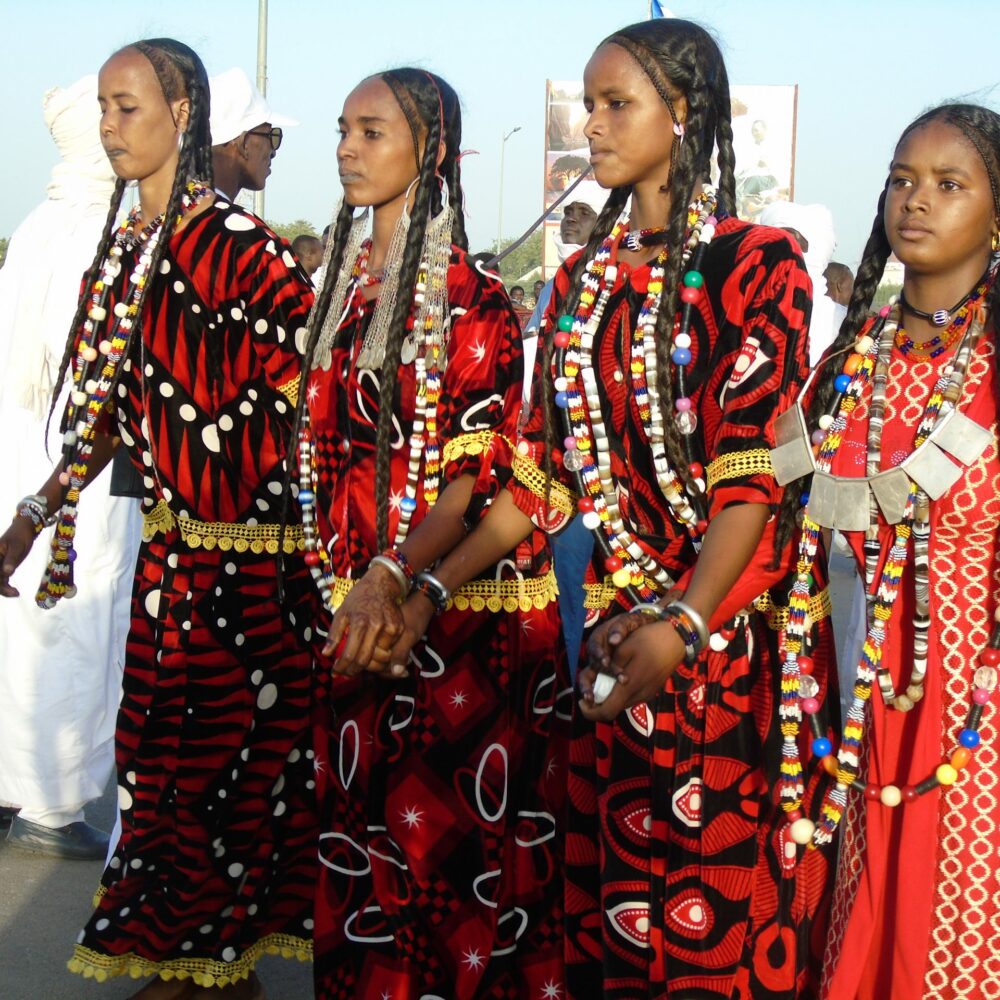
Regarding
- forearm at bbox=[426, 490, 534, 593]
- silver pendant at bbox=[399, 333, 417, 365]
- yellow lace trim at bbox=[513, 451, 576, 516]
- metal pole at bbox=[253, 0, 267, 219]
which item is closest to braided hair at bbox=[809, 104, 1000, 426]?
yellow lace trim at bbox=[513, 451, 576, 516]

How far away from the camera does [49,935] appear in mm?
4707

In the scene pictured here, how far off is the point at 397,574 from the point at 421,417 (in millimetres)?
517

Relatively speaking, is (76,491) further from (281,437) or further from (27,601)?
(27,601)

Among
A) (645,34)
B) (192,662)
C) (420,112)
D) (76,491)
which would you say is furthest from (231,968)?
(645,34)

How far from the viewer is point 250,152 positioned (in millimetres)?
5059

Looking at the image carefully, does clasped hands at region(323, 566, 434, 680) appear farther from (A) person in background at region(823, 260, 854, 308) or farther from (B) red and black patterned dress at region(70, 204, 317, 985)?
(A) person in background at region(823, 260, 854, 308)

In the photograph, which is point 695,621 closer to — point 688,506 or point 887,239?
point 688,506

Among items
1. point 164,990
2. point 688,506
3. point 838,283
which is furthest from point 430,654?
point 838,283

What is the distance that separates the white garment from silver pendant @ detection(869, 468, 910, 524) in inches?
137

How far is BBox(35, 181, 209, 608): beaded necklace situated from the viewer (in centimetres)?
412

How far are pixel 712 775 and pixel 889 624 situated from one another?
475 mm

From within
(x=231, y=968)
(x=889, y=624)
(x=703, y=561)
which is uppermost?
(x=703, y=561)

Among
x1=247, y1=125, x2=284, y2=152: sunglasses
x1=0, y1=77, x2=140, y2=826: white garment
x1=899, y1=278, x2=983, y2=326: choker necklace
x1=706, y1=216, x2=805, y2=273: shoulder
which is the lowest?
x1=0, y1=77, x2=140, y2=826: white garment

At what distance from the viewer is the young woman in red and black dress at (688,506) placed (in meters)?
2.89
